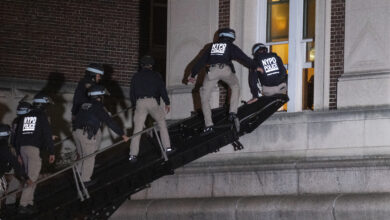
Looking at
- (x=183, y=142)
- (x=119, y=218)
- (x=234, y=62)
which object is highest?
(x=234, y=62)

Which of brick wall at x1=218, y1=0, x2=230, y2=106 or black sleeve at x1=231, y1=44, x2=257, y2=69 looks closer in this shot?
black sleeve at x1=231, y1=44, x2=257, y2=69

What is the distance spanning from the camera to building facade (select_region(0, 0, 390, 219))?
2023 centimetres

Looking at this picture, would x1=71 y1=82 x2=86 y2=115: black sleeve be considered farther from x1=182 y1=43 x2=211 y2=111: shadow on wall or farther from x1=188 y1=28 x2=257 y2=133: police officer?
x1=182 y1=43 x2=211 y2=111: shadow on wall

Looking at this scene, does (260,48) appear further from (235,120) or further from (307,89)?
(235,120)

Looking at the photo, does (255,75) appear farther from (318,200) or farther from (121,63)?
(121,63)

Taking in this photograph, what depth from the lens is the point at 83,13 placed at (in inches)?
1135

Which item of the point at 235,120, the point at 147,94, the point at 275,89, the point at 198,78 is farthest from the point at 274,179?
the point at 198,78

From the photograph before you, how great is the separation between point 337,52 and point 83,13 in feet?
31.0

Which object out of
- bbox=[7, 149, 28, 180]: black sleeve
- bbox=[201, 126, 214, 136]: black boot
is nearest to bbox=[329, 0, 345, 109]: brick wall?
bbox=[201, 126, 214, 136]: black boot

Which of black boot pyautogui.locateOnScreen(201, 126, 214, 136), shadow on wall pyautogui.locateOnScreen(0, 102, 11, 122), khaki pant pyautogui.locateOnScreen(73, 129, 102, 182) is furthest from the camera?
shadow on wall pyautogui.locateOnScreen(0, 102, 11, 122)

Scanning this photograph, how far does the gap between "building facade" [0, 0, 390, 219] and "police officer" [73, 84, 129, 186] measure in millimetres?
2987

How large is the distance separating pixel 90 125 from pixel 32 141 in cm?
107

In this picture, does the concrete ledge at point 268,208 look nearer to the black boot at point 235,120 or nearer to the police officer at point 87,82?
the black boot at point 235,120

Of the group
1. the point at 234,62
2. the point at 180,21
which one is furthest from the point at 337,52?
the point at 180,21
